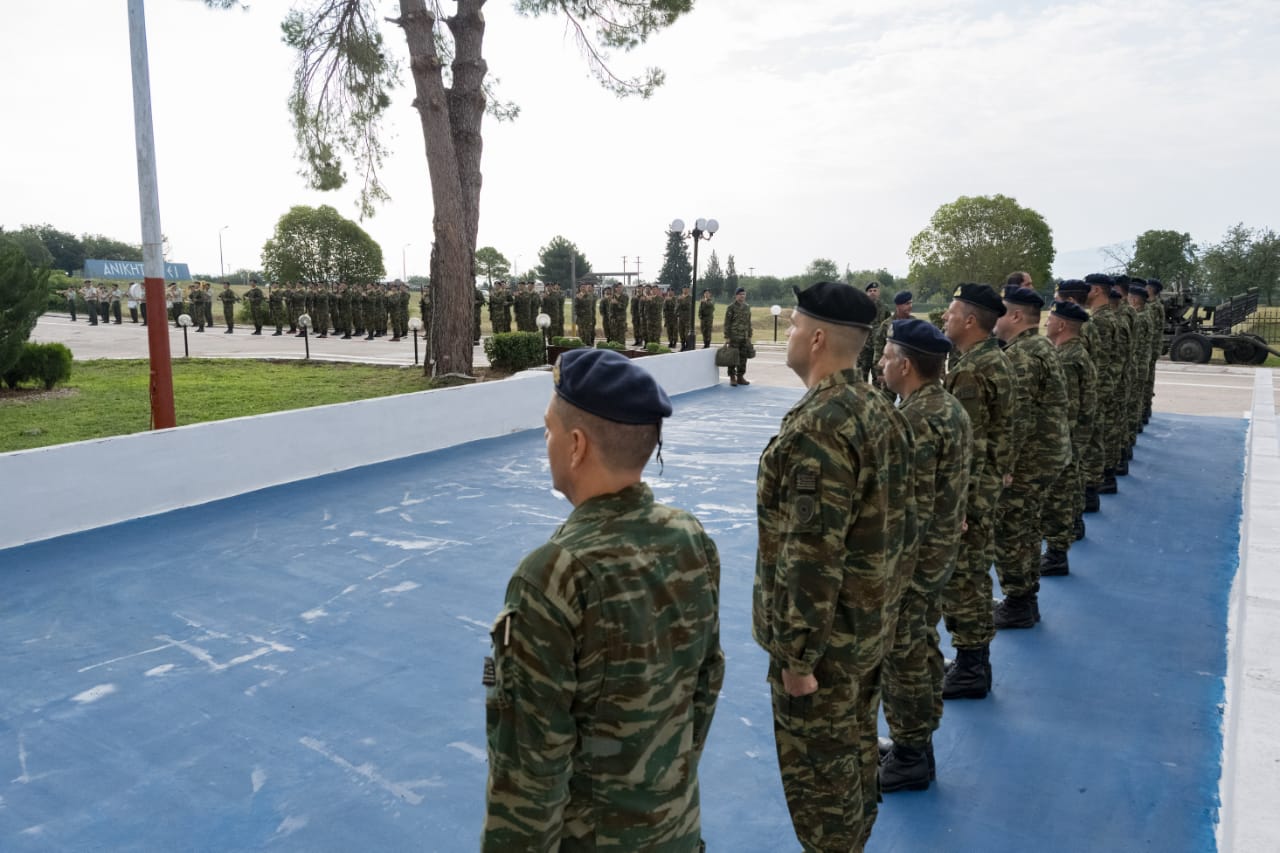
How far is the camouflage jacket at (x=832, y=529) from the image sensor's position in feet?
7.11

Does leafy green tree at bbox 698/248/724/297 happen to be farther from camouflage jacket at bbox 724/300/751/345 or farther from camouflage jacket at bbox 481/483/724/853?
camouflage jacket at bbox 481/483/724/853

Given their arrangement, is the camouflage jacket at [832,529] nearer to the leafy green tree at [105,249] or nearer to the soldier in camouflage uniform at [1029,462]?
the soldier in camouflage uniform at [1029,462]

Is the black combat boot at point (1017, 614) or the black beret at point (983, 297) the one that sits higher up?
the black beret at point (983, 297)

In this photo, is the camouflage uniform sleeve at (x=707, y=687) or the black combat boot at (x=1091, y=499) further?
the black combat boot at (x=1091, y=499)

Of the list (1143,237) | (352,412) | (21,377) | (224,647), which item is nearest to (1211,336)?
(1143,237)

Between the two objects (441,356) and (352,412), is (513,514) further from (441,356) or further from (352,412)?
(441,356)

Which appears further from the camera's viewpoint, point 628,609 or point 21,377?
point 21,377

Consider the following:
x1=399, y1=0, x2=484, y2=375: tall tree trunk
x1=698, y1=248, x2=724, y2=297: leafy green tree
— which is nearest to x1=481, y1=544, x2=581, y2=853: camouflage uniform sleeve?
x1=399, y1=0, x2=484, y2=375: tall tree trunk

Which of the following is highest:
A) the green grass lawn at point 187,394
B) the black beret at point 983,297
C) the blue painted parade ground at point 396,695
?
the black beret at point 983,297

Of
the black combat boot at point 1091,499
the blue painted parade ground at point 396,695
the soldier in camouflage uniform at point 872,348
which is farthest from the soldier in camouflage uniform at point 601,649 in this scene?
the soldier in camouflage uniform at point 872,348

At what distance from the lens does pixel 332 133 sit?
14.9 m

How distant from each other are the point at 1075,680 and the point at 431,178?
484 inches

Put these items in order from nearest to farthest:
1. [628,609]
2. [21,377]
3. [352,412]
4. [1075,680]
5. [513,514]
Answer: [628,609], [1075,680], [513,514], [352,412], [21,377]

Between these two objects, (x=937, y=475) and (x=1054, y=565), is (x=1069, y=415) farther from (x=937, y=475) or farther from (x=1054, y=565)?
(x=937, y=475)
